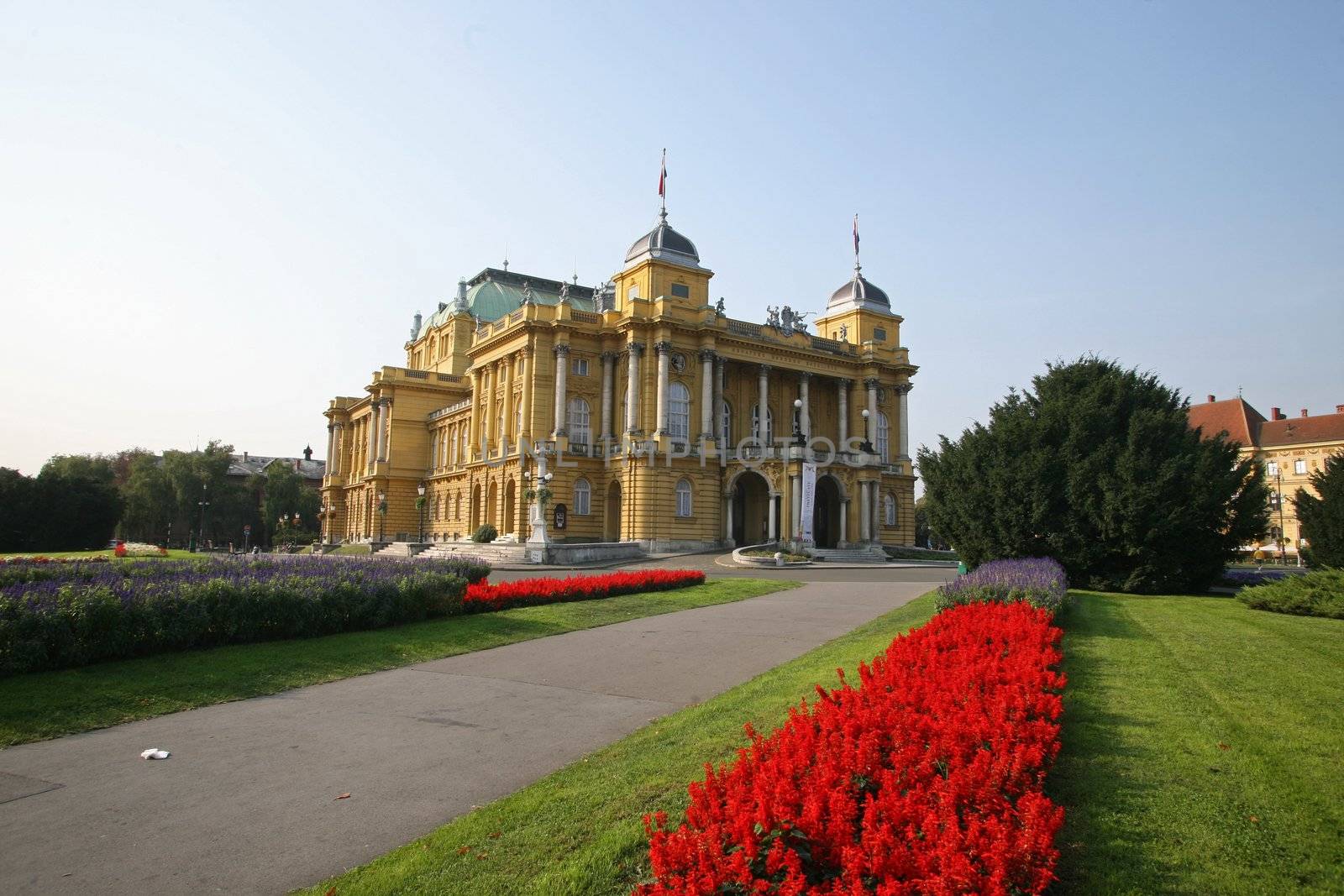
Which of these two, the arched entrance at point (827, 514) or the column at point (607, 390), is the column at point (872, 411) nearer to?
the arched entrance at point (827, 514)

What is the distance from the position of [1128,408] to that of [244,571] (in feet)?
74.8

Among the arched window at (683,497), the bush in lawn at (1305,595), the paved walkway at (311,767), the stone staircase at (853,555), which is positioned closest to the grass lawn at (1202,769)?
the paved walkway at (311,767)

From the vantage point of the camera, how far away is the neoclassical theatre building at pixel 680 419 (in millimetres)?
49094

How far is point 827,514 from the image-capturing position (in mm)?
56625

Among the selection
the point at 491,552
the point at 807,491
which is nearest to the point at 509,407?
the point at 491,552

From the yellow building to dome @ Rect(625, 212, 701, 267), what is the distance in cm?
5001

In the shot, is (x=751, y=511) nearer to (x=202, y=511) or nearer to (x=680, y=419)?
(x=680, y=419)

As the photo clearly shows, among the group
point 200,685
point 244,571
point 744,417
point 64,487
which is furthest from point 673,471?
point 64,487

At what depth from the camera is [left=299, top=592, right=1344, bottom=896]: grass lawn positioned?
16.4 feet

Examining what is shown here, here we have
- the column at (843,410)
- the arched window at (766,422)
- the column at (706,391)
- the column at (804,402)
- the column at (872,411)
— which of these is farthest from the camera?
the column at (843,410)

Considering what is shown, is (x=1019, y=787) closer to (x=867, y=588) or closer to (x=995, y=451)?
(x=867, y=588)

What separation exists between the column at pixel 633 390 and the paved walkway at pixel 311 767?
117 feet

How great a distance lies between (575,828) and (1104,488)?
19.9 m

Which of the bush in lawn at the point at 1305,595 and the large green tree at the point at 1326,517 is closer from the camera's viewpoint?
the bush in lawn at the point at 1305,595
